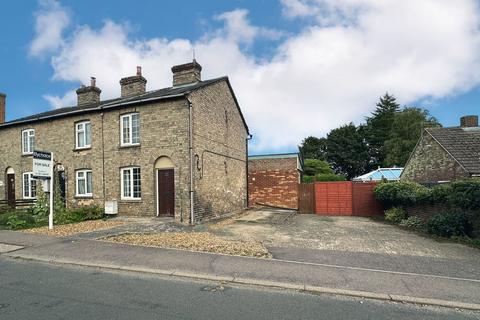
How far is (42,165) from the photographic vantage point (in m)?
13.1

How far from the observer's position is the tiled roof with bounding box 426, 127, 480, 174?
17.2 meters

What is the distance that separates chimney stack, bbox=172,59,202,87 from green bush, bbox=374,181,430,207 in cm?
1233

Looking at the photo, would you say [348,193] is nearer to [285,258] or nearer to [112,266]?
[285,258]

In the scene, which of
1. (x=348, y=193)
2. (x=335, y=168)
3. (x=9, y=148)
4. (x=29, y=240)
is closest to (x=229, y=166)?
(x=348, y=193)

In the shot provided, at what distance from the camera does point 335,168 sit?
59.8 meters

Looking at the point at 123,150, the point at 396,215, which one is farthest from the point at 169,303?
the point at 396,215

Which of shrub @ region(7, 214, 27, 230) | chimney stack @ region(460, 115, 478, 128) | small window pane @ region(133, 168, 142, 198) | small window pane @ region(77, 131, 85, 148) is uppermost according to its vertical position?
chimney stack @ region(460, 115, 478, 128)

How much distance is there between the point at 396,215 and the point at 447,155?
4.97m

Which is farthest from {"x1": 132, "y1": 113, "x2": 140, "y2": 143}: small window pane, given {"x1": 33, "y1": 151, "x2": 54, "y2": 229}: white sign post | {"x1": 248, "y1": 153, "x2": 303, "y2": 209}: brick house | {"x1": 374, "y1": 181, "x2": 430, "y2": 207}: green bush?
{"x1": 374, "y1": 181, "x2": 430, "y2": 207}: green bush

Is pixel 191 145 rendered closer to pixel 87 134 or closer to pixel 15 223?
pixel 87 134

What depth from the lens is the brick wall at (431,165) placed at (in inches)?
710

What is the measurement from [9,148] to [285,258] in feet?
68.4

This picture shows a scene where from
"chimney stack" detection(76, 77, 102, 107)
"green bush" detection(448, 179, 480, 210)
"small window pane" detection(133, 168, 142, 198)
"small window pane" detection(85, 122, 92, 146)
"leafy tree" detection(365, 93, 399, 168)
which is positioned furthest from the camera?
"leafy tree" detection(365, 93, 399, 168)

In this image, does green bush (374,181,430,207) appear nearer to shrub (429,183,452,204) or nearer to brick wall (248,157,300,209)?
shrub (429,183,452,204)
